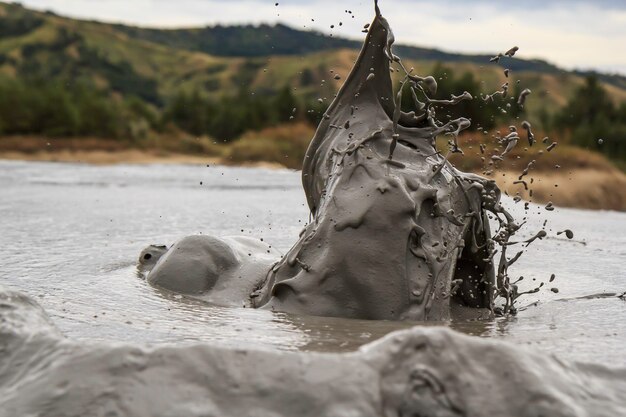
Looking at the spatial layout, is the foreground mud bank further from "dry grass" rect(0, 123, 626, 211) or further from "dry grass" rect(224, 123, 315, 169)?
"dry grass" rect(224, 123, 315, 169)

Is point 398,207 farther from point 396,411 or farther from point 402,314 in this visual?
point 396,411

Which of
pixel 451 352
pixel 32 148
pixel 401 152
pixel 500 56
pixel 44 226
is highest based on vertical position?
pixel 500 56

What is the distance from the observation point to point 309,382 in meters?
2.42

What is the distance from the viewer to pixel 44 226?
842 centimetres

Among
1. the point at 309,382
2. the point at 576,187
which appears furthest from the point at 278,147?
the point at 309,382

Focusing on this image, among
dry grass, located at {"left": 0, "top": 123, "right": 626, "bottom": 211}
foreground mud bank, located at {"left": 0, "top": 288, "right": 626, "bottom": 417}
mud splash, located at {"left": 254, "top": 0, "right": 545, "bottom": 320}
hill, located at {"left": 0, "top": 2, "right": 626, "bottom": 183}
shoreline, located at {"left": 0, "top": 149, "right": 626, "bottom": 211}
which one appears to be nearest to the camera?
foreground mud bank, located at {"left": 0, "top": 288, "right": 626, "bottom": 417}

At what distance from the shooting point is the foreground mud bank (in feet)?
7.75

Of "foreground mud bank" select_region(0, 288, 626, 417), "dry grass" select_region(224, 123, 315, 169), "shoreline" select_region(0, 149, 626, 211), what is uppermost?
"foreground mud bank" select_region(0, 288, 626, 417)

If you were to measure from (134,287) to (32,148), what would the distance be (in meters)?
34.2

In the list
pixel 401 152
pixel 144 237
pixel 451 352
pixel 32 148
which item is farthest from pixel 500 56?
pixel 32 148

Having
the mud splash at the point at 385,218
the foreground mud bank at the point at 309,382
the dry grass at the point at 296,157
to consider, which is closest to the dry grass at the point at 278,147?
the dry grass at the point at 296,157

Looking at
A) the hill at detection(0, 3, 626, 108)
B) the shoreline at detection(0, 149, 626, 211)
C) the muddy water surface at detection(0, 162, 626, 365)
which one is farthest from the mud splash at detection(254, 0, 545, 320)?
the hill at detection(0, 3, 626, 108)

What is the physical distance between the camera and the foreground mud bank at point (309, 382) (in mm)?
2363

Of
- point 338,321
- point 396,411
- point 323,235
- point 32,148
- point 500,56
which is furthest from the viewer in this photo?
point 32,148
